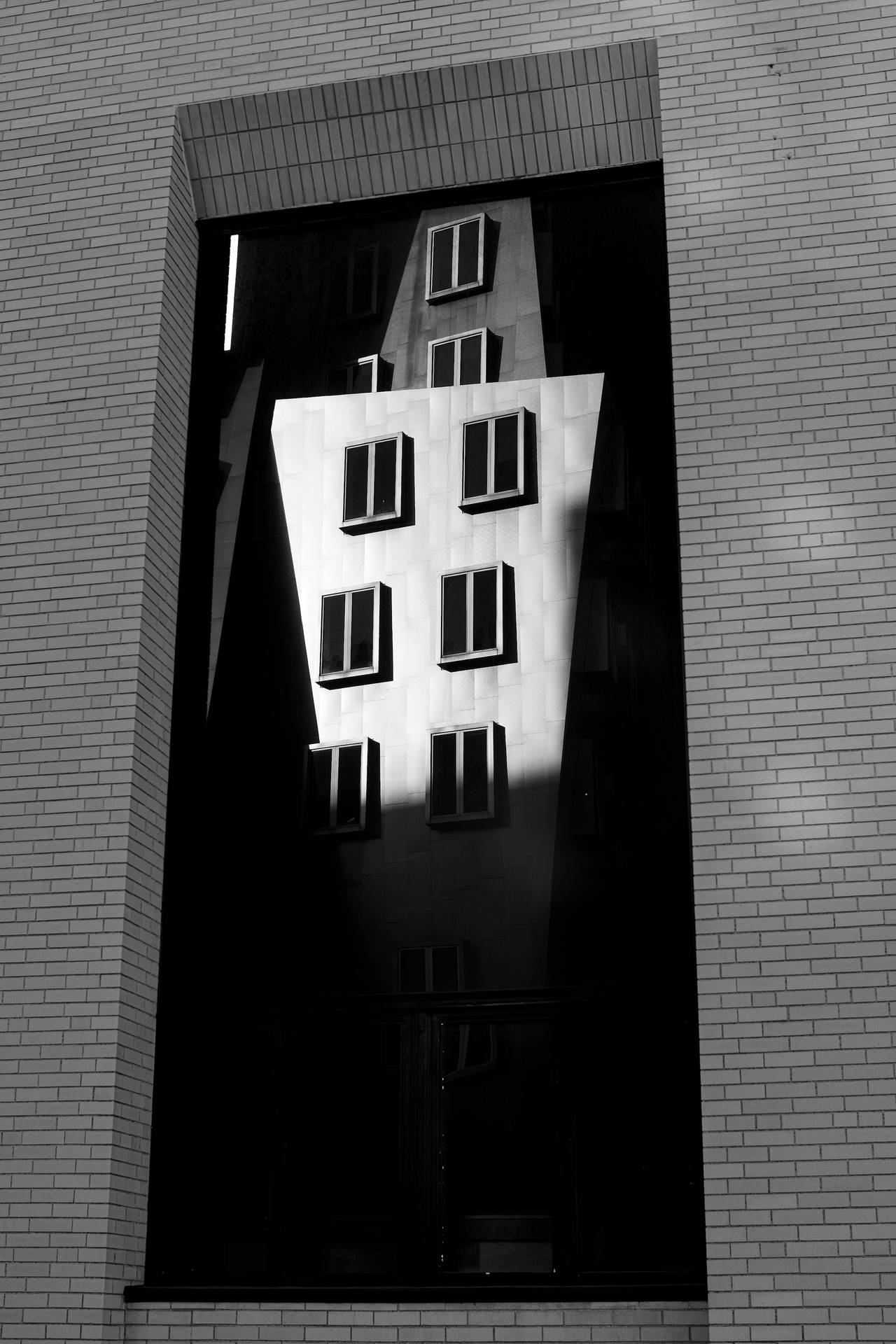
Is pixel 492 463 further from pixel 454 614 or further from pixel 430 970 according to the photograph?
pixel 430 970

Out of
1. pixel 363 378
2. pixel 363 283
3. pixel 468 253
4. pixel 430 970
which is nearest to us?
pixel 430 970

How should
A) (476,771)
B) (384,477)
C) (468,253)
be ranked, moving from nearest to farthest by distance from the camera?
(476,771), (384,477), (468,253)

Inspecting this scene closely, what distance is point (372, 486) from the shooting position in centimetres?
937

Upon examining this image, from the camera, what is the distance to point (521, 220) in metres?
9.77

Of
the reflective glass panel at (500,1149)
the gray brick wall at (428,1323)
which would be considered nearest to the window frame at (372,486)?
the reflective glass panel at (500,1149)

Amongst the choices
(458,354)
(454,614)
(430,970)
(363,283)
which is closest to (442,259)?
(363,283)

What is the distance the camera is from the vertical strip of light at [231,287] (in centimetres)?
1006

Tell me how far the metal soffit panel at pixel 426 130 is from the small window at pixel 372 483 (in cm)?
191

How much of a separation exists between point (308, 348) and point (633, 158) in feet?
7.93

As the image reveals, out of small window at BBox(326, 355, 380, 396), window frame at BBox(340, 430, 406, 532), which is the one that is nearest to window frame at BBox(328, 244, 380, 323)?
small window at BBox(326, 355, 380, 396)

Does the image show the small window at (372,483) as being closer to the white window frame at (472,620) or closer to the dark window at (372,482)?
the dark window at (372,482)

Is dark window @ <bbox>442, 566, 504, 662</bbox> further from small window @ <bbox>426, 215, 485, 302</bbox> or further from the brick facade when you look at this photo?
small window @ <bbox>426, 215, 485, 302</bbox>

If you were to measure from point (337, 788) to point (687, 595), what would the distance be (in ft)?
7.58

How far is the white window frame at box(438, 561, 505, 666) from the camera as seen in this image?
8.79 metres
